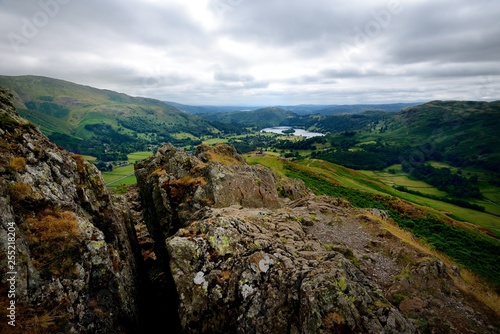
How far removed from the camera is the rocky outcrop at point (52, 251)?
11727 millimetres

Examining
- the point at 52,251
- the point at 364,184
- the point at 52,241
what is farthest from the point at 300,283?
the point at 364,184

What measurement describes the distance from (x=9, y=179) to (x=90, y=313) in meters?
9.07

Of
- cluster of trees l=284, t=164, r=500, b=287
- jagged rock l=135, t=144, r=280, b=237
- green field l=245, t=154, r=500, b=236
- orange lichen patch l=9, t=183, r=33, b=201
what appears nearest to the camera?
orange lichen patch l=9, t=183, r=33, b=201

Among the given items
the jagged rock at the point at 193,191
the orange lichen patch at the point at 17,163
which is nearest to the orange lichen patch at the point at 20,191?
the orange lichen patch at the point at 17,163

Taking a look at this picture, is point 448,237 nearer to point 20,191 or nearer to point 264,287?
point 264,287

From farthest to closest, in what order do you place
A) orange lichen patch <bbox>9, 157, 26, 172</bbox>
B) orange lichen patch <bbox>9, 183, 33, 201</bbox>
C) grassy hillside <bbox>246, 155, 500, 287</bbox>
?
grassy hillside <bbox>246, 155, 500, 287</bbox>, orange lichen patch <bbox>9, 157, 26, 172</bbox>, orange lichen patch <bbox>9, 183, 33, 201</bbox>

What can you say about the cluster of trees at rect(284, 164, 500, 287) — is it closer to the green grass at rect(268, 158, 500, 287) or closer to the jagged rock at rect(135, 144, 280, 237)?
the green grass at rect(268, 158, 500, 287)

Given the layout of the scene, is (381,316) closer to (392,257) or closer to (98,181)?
(392,257)

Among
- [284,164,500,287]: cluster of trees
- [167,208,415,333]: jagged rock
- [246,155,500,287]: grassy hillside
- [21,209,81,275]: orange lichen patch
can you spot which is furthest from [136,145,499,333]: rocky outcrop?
[284,164,500,287]: cluster of trees

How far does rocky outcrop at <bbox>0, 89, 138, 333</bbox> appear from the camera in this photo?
11.7m

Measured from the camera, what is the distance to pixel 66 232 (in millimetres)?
14172

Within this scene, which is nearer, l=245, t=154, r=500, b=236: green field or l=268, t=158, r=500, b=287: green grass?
l=268, t=158, r=500, b=287: green grass

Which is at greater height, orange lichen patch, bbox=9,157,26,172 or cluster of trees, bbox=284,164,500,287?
orange lichen patch, bbox=9,157,26,172

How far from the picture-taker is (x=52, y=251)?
43.7 ft
